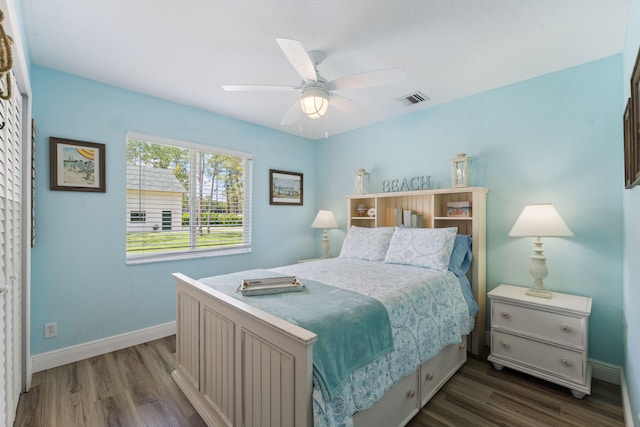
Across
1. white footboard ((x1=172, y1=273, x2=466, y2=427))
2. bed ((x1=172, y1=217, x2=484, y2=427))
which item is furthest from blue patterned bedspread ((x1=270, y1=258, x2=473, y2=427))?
white footboard ((x1=172, y1=273, x2=466, y2=427))

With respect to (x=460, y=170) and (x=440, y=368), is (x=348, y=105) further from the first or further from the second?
(x=440, y=368)

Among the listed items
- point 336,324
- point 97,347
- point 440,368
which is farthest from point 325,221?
point 97,347

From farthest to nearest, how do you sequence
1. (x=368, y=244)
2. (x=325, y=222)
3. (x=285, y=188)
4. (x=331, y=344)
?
(x=285, y=188) < (x=325, y=222) < (x=368, y=244) < (x=331, y=344)

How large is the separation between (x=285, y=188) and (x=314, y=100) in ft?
7.60

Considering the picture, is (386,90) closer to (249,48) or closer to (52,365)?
(249,48)

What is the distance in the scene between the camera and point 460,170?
9.62 feet

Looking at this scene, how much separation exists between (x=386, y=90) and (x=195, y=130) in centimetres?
218

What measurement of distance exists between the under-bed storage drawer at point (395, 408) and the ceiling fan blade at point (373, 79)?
6.15 feet

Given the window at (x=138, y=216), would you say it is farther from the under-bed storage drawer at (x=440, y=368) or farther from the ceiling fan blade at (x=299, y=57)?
the under-bed storage drawer at (x=440, y=368)

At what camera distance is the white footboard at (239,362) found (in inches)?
48.2

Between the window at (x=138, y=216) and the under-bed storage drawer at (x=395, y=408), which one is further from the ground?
the window at (x=138, y=216)

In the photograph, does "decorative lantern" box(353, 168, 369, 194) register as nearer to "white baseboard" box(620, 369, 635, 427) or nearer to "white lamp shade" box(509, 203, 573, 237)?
"white lamp shade" box(509, 203, 573, 237)

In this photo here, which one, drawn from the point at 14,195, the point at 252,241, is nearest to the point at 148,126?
the point at 14,195

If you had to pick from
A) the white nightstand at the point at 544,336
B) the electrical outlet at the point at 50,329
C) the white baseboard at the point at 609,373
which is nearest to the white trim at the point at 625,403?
the white baseboard at the point at 609,373
